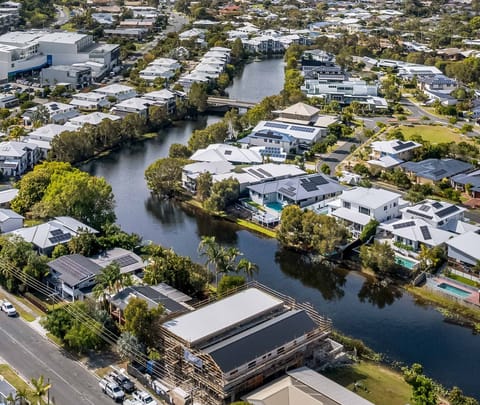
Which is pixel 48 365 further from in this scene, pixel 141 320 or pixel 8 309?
pixel 8 309

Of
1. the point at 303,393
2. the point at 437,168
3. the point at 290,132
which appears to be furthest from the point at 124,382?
the point at 290,132

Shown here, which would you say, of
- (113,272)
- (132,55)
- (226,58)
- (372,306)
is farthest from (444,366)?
(132,55)

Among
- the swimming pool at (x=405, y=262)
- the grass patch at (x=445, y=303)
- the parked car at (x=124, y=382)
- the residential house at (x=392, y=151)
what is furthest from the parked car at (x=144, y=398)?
the residential house at (x=392, y=151)

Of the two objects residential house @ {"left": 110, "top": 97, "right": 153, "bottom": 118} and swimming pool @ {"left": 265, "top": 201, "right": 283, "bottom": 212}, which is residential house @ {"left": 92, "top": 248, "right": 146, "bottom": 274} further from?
residential house @ {"left": 110, "top": 97, "right": 153, "bottom": 118}

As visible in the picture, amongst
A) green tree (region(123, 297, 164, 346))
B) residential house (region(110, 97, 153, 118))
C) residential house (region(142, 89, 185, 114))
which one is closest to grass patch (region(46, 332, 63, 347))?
green tree (region(123, 297, 164, 346))

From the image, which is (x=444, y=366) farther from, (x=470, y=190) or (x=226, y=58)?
(x=226, y=58)

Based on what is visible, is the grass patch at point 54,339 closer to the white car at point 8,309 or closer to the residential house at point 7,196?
the white car at point 8,309
